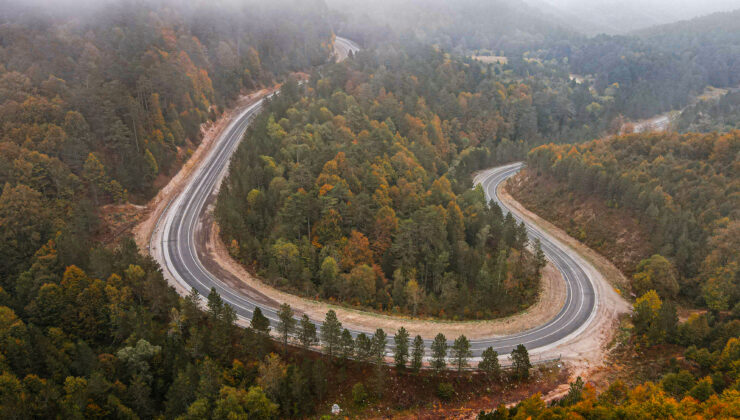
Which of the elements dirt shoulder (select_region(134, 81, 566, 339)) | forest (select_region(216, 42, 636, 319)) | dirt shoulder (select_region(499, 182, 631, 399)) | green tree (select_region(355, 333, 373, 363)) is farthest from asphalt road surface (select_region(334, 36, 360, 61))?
green tree (select_region(355, 333, 373, 363))

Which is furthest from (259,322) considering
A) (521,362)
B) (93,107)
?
(93,107)

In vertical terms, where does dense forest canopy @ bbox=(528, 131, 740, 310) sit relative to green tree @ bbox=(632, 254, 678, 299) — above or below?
above

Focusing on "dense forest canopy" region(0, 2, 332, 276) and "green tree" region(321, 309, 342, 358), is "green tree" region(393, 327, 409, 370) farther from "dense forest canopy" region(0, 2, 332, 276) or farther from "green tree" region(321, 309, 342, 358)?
"dense forest canopy" region(0, 2, 332, 276)

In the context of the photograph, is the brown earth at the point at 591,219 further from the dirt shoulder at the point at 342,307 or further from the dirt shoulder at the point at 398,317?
the dirt shoulder at the point at 398,317

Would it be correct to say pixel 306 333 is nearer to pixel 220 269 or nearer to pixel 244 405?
pixel 244 405

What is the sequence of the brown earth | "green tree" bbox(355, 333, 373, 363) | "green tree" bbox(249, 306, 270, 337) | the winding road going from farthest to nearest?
the brown earth < the winding road < "green tree" bbox(249, 306, 270, 337) < "green tree" bbox(355, 333, 373, 363)

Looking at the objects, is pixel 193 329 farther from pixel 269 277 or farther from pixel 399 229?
pixel 399 229

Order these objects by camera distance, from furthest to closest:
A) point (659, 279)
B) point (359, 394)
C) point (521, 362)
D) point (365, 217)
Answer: point (365, 217), point (659, 279), point (521, 362), point (359, 394)
